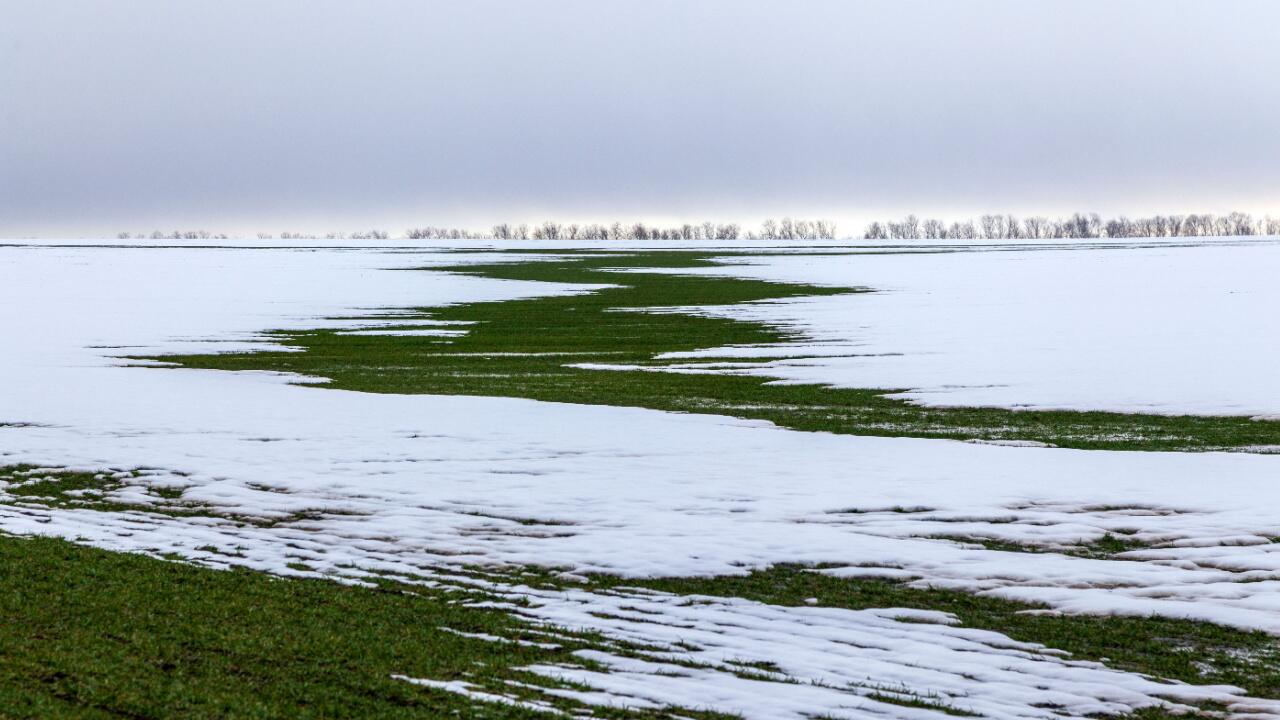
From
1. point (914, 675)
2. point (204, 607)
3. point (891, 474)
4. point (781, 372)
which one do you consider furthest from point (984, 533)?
point (781, 372)

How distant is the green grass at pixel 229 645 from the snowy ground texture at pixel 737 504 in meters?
0.43

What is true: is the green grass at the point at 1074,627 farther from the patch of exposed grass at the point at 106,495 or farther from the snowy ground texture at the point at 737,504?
the patch of exposed grass at the point at 106,495

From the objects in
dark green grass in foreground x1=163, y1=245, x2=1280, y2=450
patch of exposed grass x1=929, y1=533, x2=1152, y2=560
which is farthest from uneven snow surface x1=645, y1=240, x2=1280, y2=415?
patch of exposed grass x1=929, y1=533, x2=1152, y2=560

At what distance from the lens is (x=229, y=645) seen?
316 inches

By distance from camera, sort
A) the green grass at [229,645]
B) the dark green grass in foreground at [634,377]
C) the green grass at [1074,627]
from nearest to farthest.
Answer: the green grass at [229,645]
the green grass at [1074,627]
the dark green grass in foreground at [634,377]

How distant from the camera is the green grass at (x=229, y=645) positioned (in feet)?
22.7

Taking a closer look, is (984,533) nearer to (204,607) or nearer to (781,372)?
(204,607)

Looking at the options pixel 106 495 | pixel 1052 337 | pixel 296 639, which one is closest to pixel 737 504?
pixel 296 639

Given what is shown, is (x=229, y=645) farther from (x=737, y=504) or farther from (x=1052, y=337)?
(x=1052, y=337)

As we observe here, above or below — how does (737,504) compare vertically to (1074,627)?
above

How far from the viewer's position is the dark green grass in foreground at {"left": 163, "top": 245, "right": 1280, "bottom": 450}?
63.4 ft

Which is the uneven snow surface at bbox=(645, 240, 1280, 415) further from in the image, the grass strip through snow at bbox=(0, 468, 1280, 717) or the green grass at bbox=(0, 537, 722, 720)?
the green grass at bbox=(0, 537, 722, 720)

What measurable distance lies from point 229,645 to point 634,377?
19.5m


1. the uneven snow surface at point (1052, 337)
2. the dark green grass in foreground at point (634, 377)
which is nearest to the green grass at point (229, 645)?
the dark green grass in foreground at point (634, 377)
